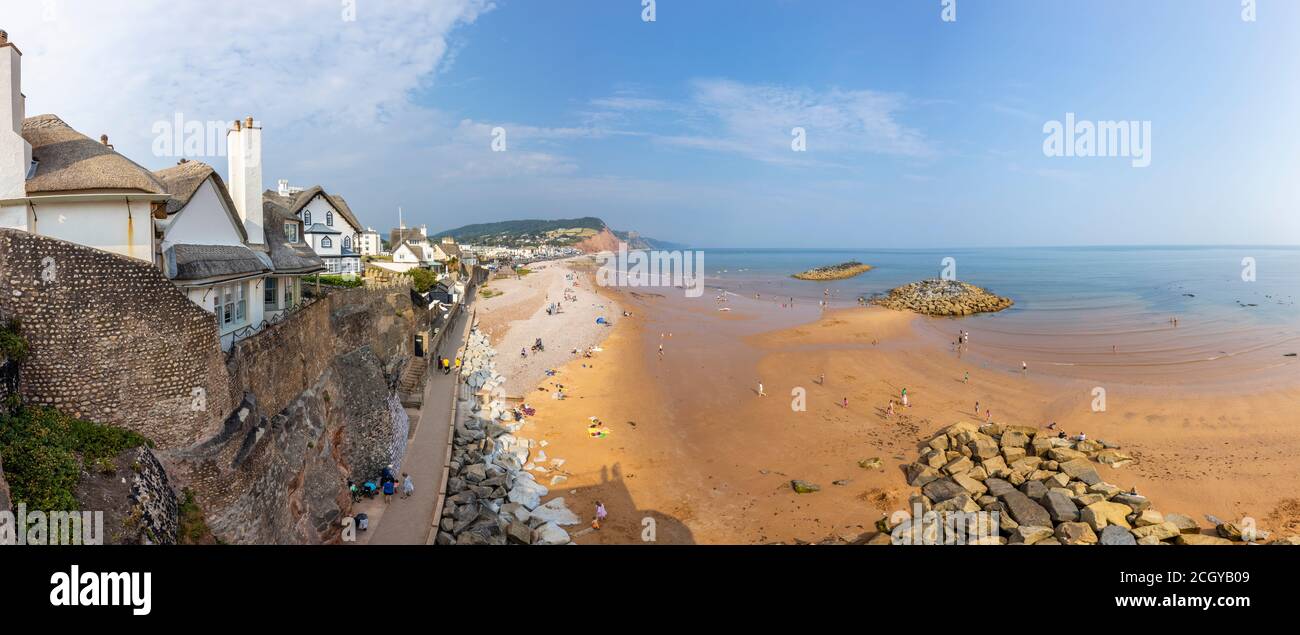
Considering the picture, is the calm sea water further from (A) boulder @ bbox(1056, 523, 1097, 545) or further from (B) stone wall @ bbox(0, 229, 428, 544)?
(B) stone wall @ bbox(0, 229, 428, 544)

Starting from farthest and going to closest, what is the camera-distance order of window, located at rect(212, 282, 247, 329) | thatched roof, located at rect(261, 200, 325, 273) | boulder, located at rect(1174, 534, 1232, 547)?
thatched roof, located at rect(261, 200, 325, 273)
boulder, located at rect(1174, 534, 1232, 547)
window, located at rect(212, 282, 247, 329)

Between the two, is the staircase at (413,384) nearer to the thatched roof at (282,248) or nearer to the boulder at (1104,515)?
the thatched roof at (282,248)

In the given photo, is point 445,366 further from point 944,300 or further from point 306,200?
point 944,300

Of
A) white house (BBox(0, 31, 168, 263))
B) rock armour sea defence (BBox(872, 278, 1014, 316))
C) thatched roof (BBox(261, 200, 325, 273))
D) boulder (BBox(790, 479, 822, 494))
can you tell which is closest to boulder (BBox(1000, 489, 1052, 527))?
boulder (BBox(790, 479, 822, 494))

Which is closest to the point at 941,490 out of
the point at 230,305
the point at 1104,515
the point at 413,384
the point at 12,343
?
the point at 1104,515

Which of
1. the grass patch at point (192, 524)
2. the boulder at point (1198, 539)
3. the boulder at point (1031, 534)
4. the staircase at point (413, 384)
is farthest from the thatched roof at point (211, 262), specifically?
the boulder at point (1198, 539)

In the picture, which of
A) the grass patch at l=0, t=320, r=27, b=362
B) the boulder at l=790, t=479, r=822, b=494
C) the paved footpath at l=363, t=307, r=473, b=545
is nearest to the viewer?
the grass patch at l=0, t=320, r=27, b=362
